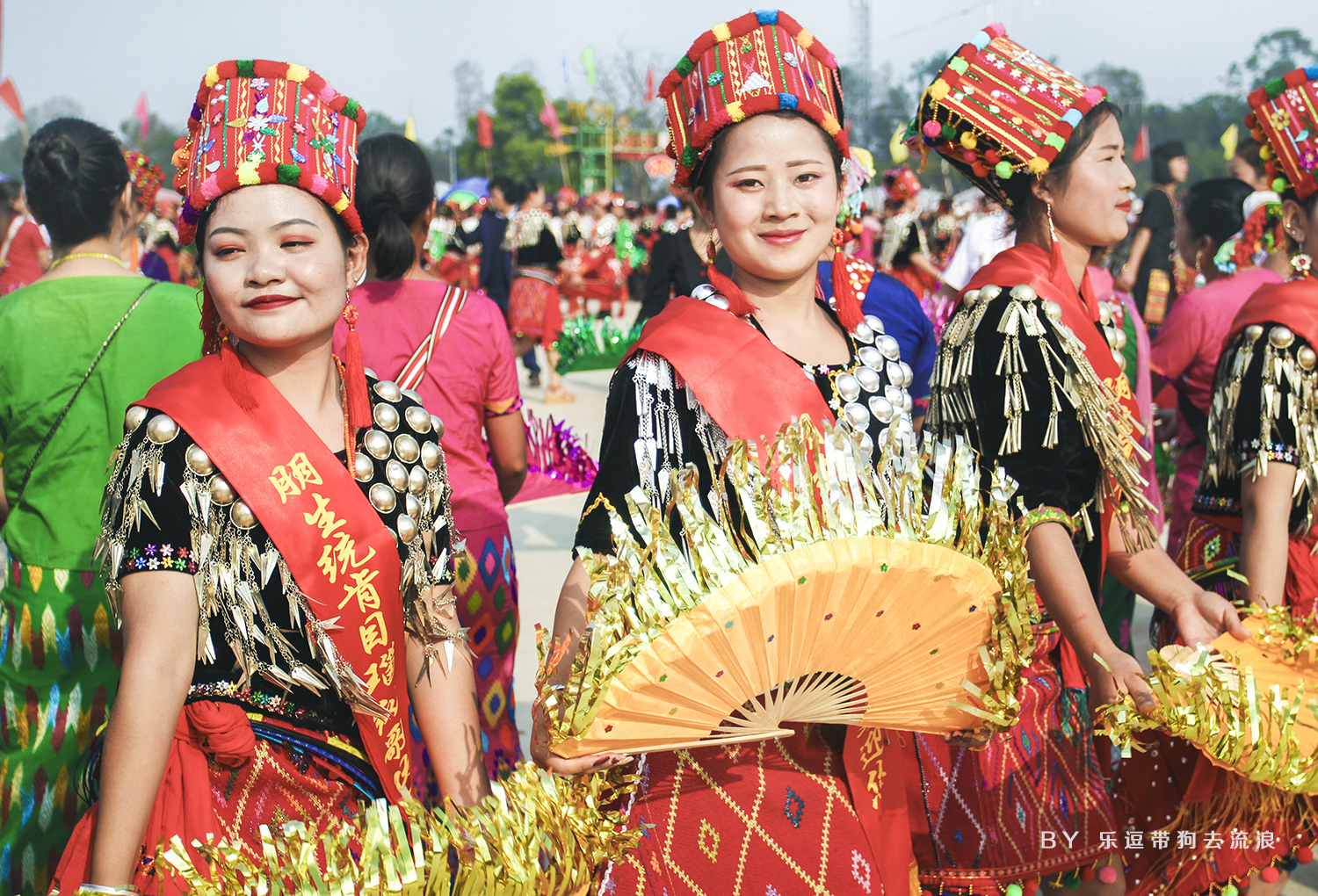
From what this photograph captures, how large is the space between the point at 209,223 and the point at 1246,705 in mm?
2065

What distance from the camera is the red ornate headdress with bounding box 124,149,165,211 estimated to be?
3310 millimetres

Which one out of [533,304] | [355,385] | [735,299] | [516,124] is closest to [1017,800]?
[735,299]

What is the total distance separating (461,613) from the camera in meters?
3.37

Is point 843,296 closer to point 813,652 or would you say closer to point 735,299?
point 735,299

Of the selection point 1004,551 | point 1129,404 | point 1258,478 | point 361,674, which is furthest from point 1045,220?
point 361,674

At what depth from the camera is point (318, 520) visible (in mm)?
1819

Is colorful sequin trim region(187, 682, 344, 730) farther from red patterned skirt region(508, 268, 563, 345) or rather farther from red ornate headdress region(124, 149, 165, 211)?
red patterned skirt region(508, 268, 563, 345)

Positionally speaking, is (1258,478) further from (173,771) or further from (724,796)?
(173,771)

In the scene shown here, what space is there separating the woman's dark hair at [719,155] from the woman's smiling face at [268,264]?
70 centimetres

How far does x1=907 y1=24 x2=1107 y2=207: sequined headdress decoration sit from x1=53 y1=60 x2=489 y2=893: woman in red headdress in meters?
1.41

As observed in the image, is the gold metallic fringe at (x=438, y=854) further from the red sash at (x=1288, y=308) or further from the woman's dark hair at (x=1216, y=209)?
the woman's dark hair at (x=1216, y=209)

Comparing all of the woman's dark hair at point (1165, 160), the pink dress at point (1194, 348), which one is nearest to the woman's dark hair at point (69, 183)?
the pink dress at point (1194, 348)

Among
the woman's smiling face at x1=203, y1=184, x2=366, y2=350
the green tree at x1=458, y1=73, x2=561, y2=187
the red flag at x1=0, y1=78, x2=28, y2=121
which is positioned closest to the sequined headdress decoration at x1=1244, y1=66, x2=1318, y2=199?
the woman's smiling face at x1=203, y1=184, x2=366, y2=350

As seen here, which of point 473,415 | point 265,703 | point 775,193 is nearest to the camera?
point 265,703
